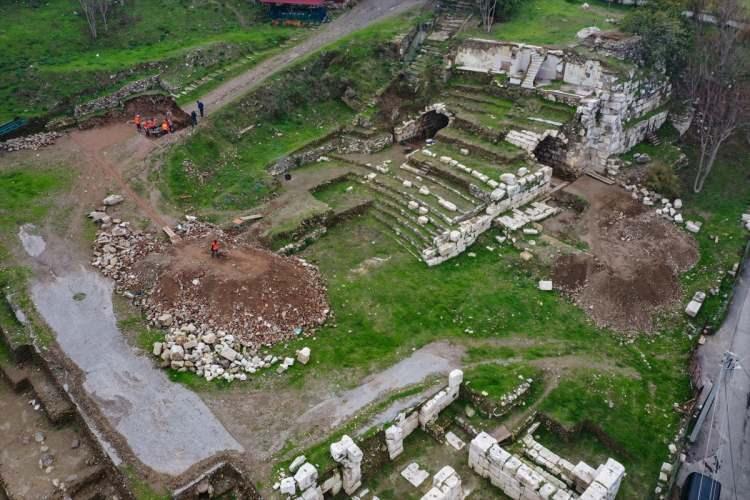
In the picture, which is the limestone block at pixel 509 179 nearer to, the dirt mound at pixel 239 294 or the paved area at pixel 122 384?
the dirt mound at pixel 239 294

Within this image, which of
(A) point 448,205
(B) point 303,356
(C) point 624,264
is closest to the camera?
(B) point 303,356

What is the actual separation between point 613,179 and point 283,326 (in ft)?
61.4

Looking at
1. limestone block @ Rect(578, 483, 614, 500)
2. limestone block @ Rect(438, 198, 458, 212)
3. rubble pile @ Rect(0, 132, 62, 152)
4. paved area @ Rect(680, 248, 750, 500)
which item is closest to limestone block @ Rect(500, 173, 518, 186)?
limestone block @ Rect(438, 198, 458, 212)

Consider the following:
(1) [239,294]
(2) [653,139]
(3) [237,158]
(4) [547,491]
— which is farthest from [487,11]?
(4) [547,491]

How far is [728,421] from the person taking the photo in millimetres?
20141

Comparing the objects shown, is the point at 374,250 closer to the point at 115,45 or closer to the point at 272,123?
the point at 272,123

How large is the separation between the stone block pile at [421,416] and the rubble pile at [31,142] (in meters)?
23.2

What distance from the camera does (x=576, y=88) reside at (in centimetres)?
3200

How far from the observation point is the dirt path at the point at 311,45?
1319 inches

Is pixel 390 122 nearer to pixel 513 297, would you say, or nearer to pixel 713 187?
pixel 513 297

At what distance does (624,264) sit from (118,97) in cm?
2688

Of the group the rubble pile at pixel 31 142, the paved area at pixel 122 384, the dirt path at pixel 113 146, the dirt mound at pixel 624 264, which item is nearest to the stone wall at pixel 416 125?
the dirt mound at pixel 624 264

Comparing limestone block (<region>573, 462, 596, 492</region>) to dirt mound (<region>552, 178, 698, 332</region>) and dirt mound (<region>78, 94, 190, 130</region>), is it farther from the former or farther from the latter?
dirt mound (<region>78, 94, 190, 130</region>)

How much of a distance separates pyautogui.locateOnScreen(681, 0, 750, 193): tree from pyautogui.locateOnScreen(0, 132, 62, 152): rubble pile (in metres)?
31.9
